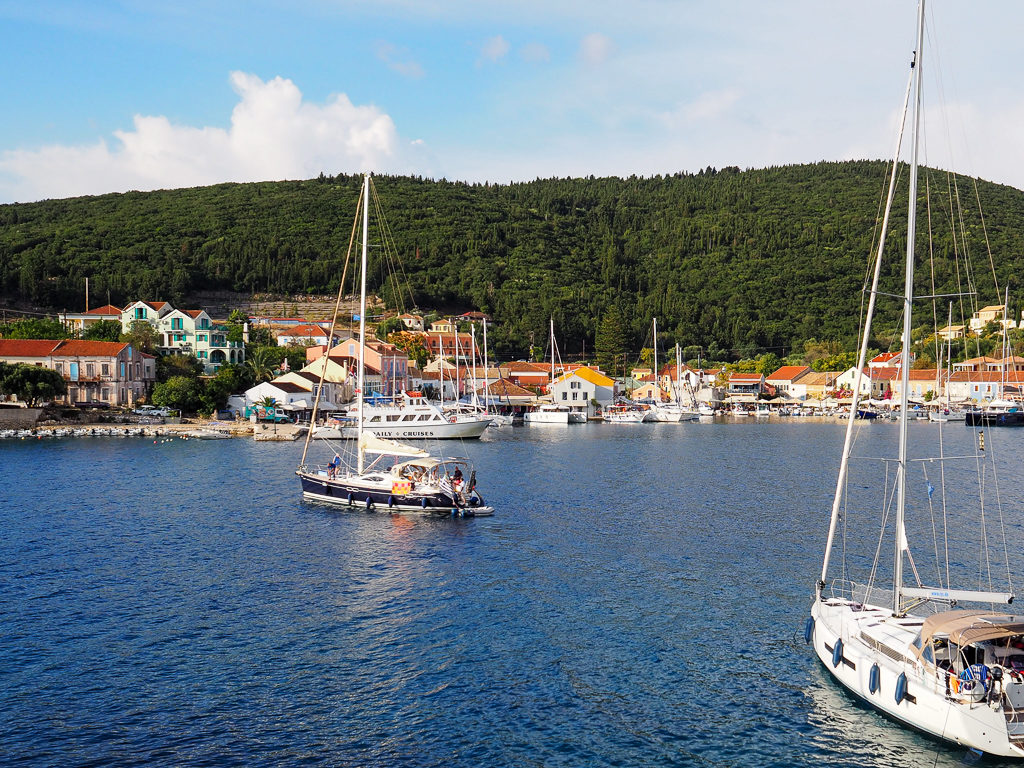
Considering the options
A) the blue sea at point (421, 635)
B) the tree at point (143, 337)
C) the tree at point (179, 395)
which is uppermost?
the tree at point (143, 337)

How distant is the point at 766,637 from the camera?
23.3 m

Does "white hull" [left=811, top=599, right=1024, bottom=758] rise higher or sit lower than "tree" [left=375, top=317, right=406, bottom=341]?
lower

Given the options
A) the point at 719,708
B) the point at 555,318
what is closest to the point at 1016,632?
the point at 719,708

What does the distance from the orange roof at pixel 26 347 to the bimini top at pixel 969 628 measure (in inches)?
3675

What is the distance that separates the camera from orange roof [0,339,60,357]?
295 feet

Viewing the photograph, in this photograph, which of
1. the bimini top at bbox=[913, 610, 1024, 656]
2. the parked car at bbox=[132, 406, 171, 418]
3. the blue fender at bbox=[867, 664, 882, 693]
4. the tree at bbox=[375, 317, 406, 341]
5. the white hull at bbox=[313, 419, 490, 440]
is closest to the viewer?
the bimini top at bbox=[913, 610, 1024, 656]

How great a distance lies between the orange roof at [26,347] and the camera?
90000mm

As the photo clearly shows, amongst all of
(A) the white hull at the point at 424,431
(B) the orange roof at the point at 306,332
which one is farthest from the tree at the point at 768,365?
(A) the white hull at the point at 424,431

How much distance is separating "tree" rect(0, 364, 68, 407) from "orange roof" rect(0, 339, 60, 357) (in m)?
6.24

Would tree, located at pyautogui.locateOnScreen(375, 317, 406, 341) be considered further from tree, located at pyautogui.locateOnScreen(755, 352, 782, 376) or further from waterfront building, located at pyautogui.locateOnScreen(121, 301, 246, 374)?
tree, located at pyautogui.locateOnScreen(755, 352, 782, 376)

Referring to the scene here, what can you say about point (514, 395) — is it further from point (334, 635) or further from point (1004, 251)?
point (1004, 251)

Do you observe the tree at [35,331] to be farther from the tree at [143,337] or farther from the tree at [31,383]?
the tree at [31,383]

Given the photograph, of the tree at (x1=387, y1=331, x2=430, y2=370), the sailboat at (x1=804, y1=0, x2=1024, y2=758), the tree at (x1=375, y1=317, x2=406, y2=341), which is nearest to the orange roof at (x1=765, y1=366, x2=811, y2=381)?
the tree at (x1=387, y1=331, x2=430, y2=370)

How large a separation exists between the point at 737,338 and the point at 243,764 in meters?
169
